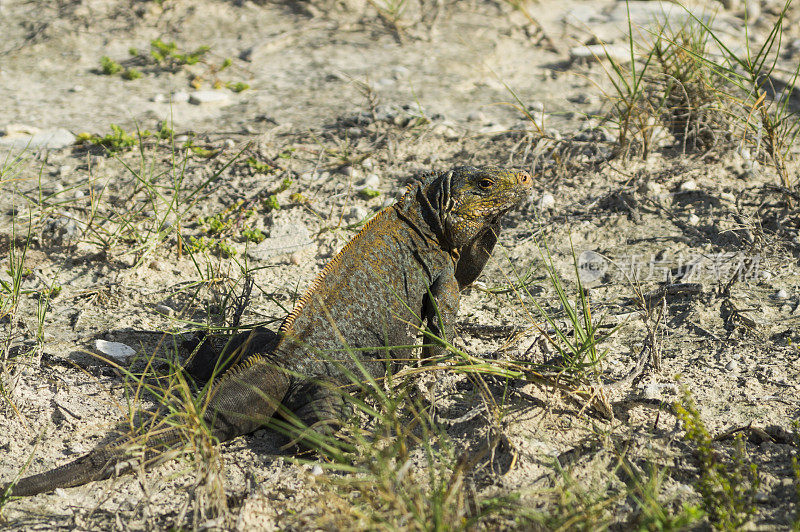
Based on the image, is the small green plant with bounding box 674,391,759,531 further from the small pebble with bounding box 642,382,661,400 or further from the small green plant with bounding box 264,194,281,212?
the small green plant with bounding box 264,194,281,212

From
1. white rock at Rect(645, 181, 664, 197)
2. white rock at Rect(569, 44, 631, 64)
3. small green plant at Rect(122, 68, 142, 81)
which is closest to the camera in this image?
white rock at Rect(645, 181, 664, 197)

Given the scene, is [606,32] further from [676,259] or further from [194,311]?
[194,311]

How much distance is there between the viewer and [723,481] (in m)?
2.56

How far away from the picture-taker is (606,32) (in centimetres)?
698

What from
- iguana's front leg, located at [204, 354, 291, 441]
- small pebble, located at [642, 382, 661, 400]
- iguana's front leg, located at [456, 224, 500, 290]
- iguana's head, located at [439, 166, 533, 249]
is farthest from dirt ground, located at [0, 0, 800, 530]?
iguana's head, located at [439, 166, 533, 249]

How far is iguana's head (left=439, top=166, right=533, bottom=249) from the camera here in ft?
11.5

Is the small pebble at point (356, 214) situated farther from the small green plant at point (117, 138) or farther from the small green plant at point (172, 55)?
the small green plant at point (172, 55)

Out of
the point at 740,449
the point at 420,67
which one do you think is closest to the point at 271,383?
the point at 740,449

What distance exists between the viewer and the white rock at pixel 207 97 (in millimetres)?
6223

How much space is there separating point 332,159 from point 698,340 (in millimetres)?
3002

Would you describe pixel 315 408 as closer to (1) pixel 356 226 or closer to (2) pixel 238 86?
(1) pixel 356 226

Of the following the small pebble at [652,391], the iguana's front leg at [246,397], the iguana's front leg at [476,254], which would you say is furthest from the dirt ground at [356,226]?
the iguana's front leg at [476,254]

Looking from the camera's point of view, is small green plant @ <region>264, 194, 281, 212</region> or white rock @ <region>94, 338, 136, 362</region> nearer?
white rock @ <region>94, 338, 136, 362</region>

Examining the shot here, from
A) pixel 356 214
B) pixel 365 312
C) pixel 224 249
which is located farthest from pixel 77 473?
pixel 356 214
